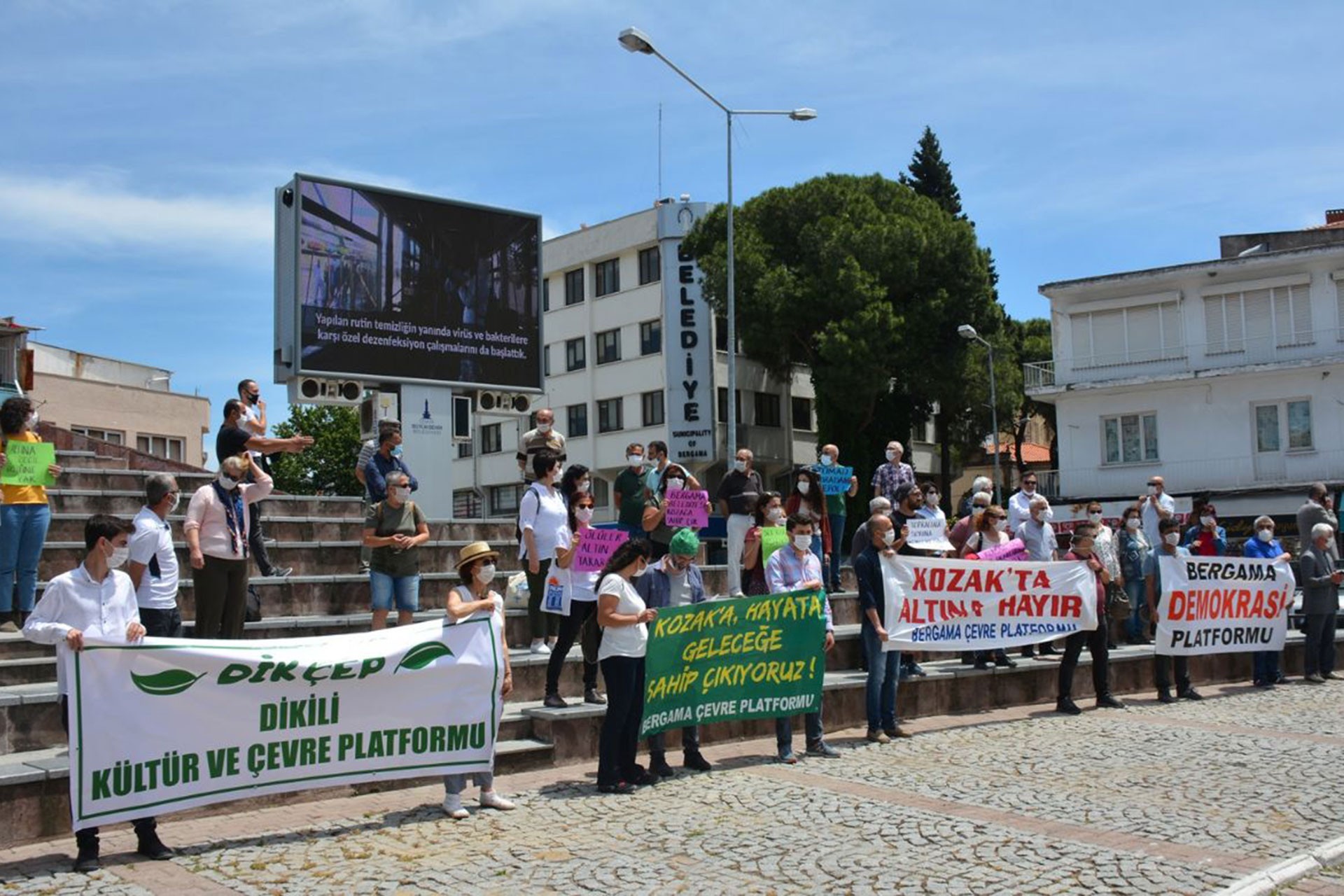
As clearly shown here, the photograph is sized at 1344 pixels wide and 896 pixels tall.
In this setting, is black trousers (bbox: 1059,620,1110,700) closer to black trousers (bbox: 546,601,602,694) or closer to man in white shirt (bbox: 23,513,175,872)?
black trousers (bbox: 546,601,602,694)

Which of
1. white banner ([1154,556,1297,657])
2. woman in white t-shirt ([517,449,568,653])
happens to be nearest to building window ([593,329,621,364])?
white banner ([1154,556,1297,657])

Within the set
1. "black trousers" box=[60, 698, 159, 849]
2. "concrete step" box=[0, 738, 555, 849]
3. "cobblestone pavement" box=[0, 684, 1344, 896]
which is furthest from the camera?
"concrete step" box=[0, 738, 555, 849]

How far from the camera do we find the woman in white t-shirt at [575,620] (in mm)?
10664

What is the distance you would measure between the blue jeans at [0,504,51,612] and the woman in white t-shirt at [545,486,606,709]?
4312 millimetres

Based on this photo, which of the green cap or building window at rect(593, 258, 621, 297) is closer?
the green cap

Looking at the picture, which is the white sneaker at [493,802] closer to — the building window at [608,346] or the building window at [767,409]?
the building window at [767,409]

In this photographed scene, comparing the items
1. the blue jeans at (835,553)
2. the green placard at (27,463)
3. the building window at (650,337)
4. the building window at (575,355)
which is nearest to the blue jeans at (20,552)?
the green placard at (27,463)

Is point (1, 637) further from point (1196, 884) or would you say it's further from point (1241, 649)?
point (1241, 649)

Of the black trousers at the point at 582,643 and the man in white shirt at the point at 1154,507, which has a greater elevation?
the man in white shirt at the point at 1154,507

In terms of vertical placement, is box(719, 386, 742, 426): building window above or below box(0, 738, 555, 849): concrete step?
above

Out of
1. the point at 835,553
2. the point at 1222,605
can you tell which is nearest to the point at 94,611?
the point at 835,553

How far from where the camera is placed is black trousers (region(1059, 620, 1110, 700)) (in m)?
13.6

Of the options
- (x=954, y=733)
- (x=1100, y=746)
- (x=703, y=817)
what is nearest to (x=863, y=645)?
(x=954, y=733)

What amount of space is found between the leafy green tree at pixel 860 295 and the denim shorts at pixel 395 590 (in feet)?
115
